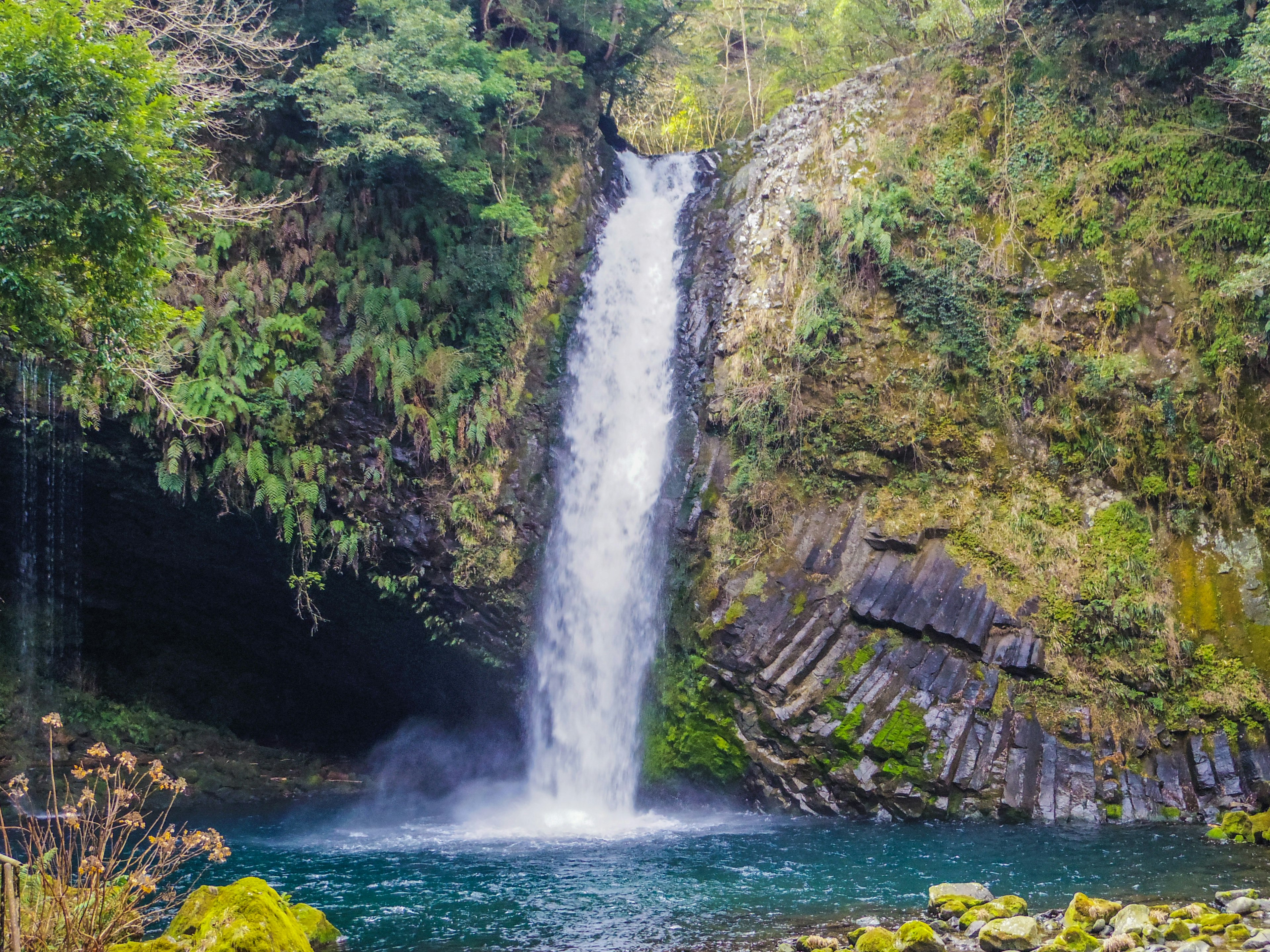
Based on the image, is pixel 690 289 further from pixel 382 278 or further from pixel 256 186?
pixel 256 186

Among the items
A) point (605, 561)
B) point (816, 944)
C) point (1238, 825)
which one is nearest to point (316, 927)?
point (816, 944)

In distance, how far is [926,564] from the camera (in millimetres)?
12523

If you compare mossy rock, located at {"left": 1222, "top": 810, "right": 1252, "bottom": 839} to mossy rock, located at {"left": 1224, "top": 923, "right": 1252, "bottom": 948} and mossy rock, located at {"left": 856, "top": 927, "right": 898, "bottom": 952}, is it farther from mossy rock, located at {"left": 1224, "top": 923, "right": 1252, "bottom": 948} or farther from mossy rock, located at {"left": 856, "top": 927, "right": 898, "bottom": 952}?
mossy rock, located at {"left": 856, "top": 927, "right": 898, "bottom": 952}

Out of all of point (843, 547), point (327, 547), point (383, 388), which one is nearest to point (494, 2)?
point (383, 388)

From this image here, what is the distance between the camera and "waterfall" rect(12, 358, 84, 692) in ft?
40.8

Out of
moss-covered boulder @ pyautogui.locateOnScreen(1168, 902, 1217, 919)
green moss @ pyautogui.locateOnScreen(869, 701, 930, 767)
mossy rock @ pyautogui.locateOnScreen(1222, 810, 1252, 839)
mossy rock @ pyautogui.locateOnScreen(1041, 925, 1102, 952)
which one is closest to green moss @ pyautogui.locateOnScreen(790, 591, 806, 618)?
green moss @ pyautogui.locateOnScreen(869, 701, 930, 767)

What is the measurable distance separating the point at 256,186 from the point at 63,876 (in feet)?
41.2

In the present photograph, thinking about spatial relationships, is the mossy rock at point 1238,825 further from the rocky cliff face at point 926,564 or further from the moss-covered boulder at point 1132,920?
the moss-covered boulder at point 1132,920

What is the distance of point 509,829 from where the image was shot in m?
12.7

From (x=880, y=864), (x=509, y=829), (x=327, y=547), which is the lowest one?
(x=509, y=829)

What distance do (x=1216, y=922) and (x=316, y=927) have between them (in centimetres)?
693

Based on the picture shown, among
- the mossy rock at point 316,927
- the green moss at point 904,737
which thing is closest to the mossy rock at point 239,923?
the mossy rock at point 316,927

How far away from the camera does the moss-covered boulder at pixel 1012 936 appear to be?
21.0 feet

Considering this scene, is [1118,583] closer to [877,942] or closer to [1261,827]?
[1261,827]
